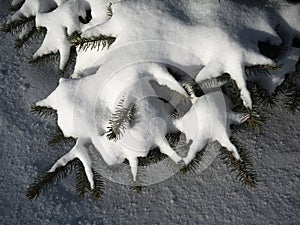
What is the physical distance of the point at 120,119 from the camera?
1121 mm

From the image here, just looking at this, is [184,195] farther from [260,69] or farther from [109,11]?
[109,11]

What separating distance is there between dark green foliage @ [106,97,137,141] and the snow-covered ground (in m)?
0.53

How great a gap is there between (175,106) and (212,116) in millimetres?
124

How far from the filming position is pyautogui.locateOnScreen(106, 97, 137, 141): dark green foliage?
43.6 inches

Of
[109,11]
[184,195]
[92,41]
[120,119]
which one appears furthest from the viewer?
[184,195]

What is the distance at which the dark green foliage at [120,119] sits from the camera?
1107 millimetres

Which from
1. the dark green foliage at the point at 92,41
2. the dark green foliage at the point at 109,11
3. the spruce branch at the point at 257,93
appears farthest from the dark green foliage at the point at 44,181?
the spruce branch at the point at 257,93

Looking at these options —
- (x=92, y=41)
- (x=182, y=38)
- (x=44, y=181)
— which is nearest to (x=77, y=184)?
(x=44, y=181)

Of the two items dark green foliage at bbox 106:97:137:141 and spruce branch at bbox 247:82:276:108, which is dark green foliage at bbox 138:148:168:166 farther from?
spruce branch at bbox 247:82:276:108

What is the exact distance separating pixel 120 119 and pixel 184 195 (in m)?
0.62

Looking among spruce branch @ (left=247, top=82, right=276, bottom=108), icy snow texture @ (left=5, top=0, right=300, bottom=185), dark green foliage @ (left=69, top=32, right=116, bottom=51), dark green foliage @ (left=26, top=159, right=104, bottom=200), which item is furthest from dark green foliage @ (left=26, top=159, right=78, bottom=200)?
spruce branch @ (left=247, top=82, right=276, bottom=108)

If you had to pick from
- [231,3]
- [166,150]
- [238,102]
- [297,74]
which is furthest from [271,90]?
[166,150]

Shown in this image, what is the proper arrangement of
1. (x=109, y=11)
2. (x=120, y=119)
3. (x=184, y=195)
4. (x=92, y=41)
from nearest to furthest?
(x=120, y=119)
(x=92, y=41)
(x=109, y=11)
(x=184, y=195)

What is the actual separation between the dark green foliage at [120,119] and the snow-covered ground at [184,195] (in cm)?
53
